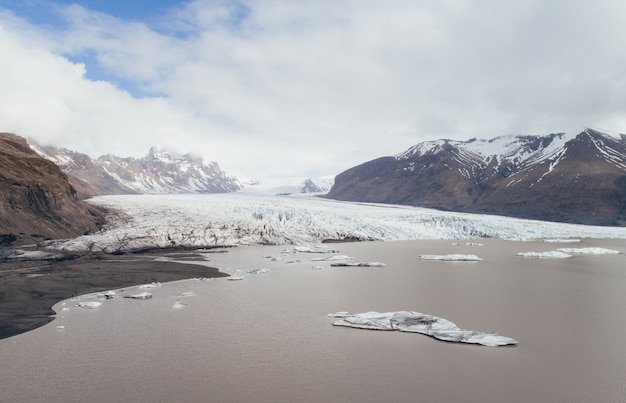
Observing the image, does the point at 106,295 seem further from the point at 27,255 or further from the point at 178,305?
the point at 27,255

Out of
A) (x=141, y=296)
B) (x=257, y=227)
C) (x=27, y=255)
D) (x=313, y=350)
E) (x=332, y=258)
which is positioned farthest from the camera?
(x=257, y=227)

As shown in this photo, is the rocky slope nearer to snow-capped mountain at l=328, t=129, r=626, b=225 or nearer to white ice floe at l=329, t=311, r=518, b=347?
white ice floe at l=329, t=311, r=518, b=347

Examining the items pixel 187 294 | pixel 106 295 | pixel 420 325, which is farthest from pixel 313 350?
pixel 106 295

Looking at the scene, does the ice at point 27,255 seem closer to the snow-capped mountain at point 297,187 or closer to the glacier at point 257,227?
the glacier at point 257,227

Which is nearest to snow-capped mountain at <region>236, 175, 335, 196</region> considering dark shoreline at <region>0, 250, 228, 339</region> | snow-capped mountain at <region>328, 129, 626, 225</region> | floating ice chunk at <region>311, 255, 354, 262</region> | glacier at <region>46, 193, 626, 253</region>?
snow-capped mountain at <region>328, 129, 626, 225</region>

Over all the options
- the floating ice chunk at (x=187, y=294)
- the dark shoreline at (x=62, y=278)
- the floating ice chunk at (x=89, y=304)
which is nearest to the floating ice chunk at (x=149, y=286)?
the dark shoreline at (x=62, y=278)

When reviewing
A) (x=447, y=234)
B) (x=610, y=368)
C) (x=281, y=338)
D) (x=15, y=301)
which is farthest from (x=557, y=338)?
(x=447, y=234)
